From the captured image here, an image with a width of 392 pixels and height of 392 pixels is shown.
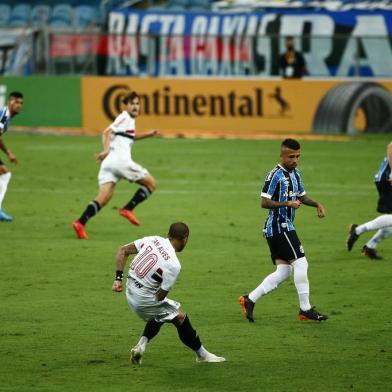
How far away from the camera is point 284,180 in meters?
12.9

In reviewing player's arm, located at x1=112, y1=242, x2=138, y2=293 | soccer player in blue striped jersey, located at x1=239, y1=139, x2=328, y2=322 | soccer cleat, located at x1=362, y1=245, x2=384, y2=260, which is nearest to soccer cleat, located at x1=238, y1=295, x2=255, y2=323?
soccer player in blue striped jersey, located at x1=239, y1=139, x2=328, y2=322

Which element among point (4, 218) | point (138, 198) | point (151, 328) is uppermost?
point (151, 328)

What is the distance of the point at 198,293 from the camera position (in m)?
14.7

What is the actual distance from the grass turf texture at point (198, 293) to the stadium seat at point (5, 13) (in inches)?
893

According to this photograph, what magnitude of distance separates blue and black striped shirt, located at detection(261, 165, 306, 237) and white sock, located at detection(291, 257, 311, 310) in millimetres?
385

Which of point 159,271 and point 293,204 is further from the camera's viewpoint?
point 293,204

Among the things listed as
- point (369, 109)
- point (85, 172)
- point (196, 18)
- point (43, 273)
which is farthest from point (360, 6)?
point (43, 273)

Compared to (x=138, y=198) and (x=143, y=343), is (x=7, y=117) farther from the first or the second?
(x=143, y=343)

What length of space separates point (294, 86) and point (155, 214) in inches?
617

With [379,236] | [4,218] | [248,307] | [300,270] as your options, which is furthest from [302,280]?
[4,218]

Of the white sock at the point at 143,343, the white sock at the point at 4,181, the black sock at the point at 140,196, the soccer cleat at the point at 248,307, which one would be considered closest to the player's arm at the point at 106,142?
the black sock at the point at 140,196

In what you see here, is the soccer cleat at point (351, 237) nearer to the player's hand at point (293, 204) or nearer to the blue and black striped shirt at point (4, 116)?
the player's hand at point (293, 204)

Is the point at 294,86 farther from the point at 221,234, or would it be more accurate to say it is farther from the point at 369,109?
the point at 221,234

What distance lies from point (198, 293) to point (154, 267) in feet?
13.7
